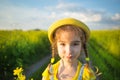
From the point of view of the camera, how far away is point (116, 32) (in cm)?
591

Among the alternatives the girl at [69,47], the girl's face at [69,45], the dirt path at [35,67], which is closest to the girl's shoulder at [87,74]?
the girl at [69,47]

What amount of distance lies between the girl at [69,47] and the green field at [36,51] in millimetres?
1978

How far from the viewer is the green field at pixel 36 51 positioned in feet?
16.8

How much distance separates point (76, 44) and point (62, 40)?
10 centimetres

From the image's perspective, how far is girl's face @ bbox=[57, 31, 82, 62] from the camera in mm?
2727

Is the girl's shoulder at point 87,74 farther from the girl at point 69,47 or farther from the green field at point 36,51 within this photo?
the green field at point 36,51

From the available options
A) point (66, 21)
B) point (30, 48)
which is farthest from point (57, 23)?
point (30, 48)

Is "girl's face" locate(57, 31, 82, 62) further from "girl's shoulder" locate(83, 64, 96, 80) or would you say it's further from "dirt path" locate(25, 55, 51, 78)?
"dirt path" locate(25, 55, 51, 78)

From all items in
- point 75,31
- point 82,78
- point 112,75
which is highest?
point 75,31

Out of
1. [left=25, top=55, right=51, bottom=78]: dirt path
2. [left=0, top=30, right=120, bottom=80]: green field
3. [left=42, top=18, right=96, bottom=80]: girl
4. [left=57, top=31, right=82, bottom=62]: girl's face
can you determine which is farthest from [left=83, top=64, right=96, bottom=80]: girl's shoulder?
[left=25, top=55, right=51, bottom=78]: dirt path

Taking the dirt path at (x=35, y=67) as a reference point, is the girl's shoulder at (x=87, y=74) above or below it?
above

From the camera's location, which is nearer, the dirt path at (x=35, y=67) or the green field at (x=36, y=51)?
the green field at (x=36, y=51)

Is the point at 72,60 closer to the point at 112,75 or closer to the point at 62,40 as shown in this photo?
the point at 62,40

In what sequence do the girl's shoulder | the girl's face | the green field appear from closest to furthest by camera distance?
1. the girl's face
2. the girl's shoulder
3. the green field
